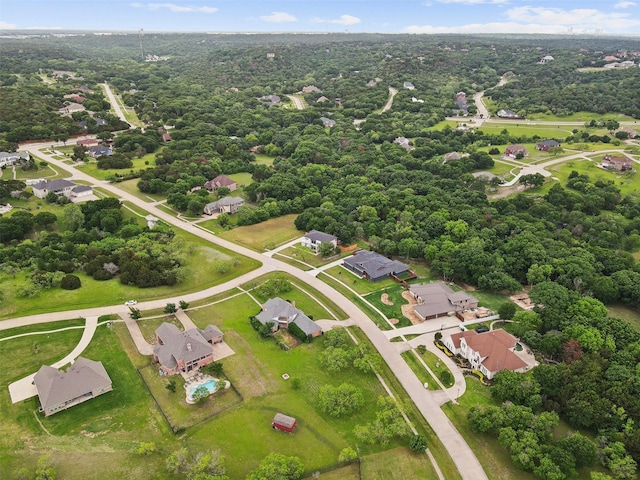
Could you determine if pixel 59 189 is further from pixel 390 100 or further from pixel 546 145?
pixel 390 100

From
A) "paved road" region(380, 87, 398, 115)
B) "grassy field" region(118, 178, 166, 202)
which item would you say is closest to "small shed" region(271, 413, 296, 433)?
"grassy field" region(118, 178, 166, 202)

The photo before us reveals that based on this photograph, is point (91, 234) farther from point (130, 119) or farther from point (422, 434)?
point (130, 119)

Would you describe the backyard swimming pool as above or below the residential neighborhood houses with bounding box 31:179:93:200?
below

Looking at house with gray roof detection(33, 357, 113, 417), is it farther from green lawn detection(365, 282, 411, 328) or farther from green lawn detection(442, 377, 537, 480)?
green lawn detection(442, 377, 537, 480)

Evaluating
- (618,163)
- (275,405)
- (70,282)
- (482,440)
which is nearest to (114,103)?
(70,282)

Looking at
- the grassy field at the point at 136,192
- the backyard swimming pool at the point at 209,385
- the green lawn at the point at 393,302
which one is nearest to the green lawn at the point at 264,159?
the grassy field at the point at 136,192

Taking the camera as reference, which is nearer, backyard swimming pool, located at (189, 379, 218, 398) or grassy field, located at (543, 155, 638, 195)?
backyard swimming pool, located at (189, 379, 218, 398)

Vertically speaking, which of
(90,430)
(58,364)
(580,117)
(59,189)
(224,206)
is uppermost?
(580,117)

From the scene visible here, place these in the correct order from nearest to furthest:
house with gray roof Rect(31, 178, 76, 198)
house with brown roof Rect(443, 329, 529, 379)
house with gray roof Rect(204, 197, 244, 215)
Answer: house with brown roof Rect(443, 329, 529, 379) < house with gray roof Rect(31, 178, 76, 198) < house with gray roof Rect(204, 197, 244, 215)
